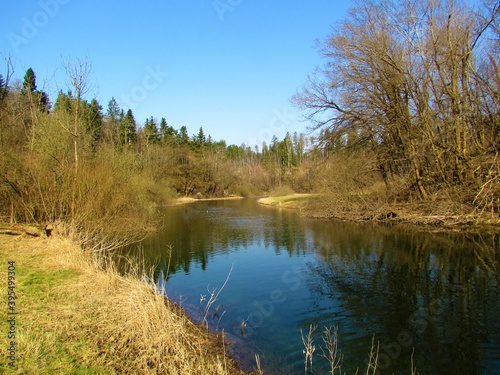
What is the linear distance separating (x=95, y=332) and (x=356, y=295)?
6631mm

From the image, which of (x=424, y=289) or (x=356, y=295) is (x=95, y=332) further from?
(x=424, y=289)

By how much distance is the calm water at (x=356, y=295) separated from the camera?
634 centimetres

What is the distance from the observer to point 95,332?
18.0 feet

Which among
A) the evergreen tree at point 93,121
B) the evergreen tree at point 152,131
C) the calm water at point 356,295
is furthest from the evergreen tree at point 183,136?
the calm water at point 356,295

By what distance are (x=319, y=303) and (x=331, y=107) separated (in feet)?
58.2

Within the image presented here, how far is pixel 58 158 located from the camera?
15.4 metres

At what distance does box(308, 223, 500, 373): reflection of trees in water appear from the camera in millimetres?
6621

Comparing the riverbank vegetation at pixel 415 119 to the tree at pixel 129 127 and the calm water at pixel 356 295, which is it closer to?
the calm water at pixel 356 295

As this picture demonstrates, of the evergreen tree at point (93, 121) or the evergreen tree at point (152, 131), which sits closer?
the evergreen tree at point (93, 121)

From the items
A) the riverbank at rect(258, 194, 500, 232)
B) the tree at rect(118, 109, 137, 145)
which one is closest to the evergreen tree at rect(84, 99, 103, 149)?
the tree at rect(118, 109, 137, 145)

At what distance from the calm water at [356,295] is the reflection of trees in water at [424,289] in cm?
3

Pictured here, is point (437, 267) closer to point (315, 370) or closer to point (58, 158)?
point (315, 370)

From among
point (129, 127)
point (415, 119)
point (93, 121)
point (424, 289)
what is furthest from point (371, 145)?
point (129, 127)

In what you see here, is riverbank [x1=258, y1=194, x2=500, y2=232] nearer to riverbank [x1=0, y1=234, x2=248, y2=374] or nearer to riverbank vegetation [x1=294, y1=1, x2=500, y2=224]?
riverbank vegetation [x1=294, y1=1, x2=500, y2=224]
